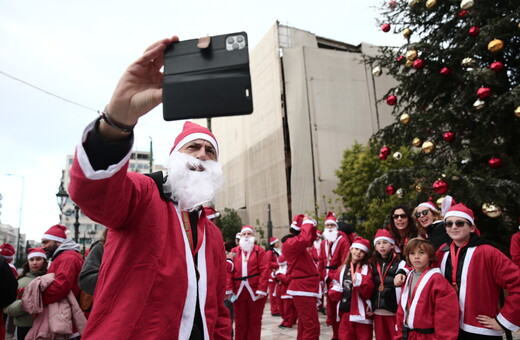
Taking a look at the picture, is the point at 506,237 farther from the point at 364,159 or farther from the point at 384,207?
the point at 364,159

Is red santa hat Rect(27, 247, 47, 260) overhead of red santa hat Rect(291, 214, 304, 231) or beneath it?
beneath

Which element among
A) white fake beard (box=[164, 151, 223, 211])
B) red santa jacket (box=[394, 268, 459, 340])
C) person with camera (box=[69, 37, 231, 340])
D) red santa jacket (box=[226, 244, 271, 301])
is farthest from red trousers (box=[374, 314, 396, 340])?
white fake beard (box=[164, 151, 223, 211])

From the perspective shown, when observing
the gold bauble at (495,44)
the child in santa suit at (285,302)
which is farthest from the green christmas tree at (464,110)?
the child in santa suit at (285,302)

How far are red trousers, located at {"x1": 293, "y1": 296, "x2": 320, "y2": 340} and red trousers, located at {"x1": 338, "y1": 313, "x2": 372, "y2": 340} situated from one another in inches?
34.8

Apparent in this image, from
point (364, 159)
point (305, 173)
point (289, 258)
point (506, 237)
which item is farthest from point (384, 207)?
point (289, 258)

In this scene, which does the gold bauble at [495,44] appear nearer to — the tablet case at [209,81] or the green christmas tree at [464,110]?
the green christmas tree at [464,110]

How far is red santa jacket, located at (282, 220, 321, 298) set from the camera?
7043mm

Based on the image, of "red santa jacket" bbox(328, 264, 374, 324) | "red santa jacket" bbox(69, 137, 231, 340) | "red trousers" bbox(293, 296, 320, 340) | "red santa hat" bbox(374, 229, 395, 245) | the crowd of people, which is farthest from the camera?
"red trousers" bbox(293, 296, 320, 340)

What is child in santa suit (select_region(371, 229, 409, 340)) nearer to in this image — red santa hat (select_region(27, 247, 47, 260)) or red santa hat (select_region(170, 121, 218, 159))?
red santa hat (select_region(170, 121, 218, 159))

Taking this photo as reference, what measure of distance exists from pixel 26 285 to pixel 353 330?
4.43 m

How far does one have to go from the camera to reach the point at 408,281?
4566mm

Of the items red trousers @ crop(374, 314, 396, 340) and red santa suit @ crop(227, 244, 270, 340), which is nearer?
red trousers @ crop(374, 314, 396, 340)

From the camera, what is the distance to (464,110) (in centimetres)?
830

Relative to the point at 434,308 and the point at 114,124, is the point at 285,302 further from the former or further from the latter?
the point at 114,124
